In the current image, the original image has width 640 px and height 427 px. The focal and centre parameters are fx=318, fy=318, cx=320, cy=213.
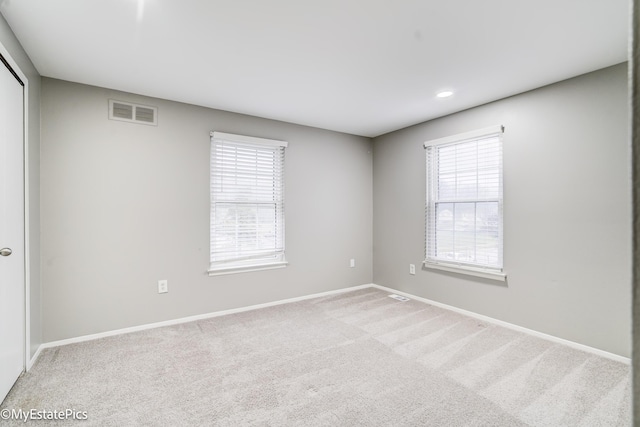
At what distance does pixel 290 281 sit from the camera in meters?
4.25

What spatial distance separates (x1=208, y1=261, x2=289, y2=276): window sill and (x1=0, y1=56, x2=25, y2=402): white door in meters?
1.65

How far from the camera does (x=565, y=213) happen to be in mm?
2900

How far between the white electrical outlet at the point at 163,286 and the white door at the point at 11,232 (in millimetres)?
1107

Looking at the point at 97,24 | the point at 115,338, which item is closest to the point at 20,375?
the point at 115,338

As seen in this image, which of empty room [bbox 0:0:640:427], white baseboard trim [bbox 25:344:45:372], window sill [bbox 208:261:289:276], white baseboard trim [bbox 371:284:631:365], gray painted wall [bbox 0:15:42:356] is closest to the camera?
empty room [bbox 0:0:640:427]

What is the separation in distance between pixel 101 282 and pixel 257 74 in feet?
8.06

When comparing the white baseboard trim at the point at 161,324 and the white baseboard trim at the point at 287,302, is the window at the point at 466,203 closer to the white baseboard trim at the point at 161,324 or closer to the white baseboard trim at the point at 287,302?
the white baseboard trim at the point at 287,302

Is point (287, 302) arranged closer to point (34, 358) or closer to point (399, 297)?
point (399, 297)

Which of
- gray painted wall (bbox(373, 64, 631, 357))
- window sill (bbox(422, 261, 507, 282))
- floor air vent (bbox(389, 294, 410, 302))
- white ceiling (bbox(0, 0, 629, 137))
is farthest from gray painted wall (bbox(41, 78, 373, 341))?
gray painted wall (bbox(373, 64, 631, 357))

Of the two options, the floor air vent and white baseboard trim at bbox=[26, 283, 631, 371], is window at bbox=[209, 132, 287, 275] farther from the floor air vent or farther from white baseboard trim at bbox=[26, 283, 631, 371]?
the floor air vent

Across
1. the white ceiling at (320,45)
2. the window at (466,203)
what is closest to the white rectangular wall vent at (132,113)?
the white ceiling at (320,45)

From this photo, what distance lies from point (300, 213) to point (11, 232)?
284 cm

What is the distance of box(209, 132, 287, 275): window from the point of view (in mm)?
3707

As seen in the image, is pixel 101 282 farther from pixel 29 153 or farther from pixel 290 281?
pixel 290 281
